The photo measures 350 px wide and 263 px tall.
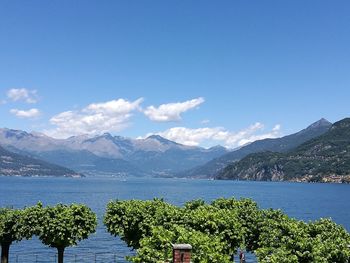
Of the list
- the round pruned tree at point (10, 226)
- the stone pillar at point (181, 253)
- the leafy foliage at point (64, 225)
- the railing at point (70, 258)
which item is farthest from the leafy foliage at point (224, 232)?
the railing at point (70, 258)

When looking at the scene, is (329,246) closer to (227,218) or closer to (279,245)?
(279,245)

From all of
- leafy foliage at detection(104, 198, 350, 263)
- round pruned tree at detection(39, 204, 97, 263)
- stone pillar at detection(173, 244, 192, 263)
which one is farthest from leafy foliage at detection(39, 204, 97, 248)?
stone pillar at detection(173, 244, 192, 263)

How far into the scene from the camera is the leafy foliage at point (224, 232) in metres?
23.8

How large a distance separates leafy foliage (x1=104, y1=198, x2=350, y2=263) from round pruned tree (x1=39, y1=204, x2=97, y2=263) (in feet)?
8.85

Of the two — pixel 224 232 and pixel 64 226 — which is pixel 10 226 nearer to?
pixel 64 226

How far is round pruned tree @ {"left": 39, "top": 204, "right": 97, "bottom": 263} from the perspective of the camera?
136 feet

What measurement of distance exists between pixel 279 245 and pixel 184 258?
979 cm

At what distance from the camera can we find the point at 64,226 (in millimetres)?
41625

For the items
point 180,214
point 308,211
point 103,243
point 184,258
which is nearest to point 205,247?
A: point 184,258

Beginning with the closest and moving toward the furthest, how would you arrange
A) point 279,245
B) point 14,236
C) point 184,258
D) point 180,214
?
point 184,258 < point 279,245 < point 180,214 < point 14,236

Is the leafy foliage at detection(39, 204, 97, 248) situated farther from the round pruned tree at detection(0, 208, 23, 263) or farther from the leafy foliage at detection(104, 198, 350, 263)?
the leafy foliage at detection(104, 198, 350, 263)

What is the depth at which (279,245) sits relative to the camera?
91.6ft

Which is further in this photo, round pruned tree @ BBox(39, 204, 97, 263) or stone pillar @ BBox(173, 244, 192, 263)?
round pruned tree @ BBox(39, 204, 97, 263)

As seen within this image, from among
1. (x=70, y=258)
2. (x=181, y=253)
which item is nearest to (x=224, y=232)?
(x=181, y=253)
